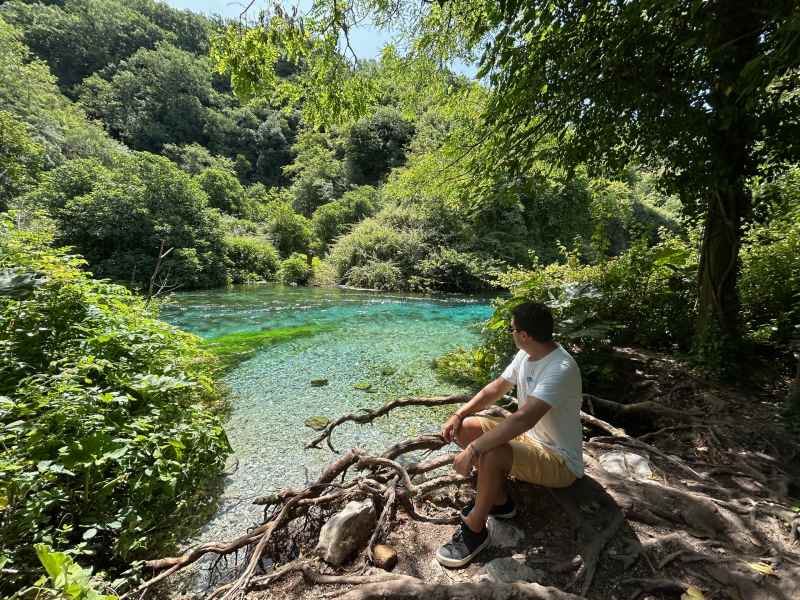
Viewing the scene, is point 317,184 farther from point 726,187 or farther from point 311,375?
point 726,187

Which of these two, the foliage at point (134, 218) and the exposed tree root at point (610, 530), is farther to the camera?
the foliage at point (134, 218)

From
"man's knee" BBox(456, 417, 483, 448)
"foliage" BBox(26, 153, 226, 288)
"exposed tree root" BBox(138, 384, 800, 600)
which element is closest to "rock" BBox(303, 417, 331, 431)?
"exposed tree root" BBox(138, 384, 800, 600)

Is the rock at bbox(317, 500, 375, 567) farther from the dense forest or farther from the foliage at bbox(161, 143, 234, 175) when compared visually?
the foliage at bbox(161, 143, 234, 175)

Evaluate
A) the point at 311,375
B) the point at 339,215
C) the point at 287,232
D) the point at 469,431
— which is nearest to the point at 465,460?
the point at 469,431

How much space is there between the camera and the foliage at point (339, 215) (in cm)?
3028

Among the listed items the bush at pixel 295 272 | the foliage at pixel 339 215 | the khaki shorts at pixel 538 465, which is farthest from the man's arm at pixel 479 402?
the foliage at pixel 339 215

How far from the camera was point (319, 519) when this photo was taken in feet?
8.95

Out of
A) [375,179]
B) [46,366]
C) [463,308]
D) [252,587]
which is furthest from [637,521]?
[375,179]

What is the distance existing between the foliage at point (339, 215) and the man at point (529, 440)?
28.8 m

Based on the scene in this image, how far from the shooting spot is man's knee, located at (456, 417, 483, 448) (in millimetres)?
2490

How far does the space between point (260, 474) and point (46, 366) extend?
2299 millimetres

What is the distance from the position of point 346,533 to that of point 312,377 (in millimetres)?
4876

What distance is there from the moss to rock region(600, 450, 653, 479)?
6.99 m

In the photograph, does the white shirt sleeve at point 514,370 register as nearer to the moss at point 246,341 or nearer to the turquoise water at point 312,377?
the turquoise water at point 312,377
